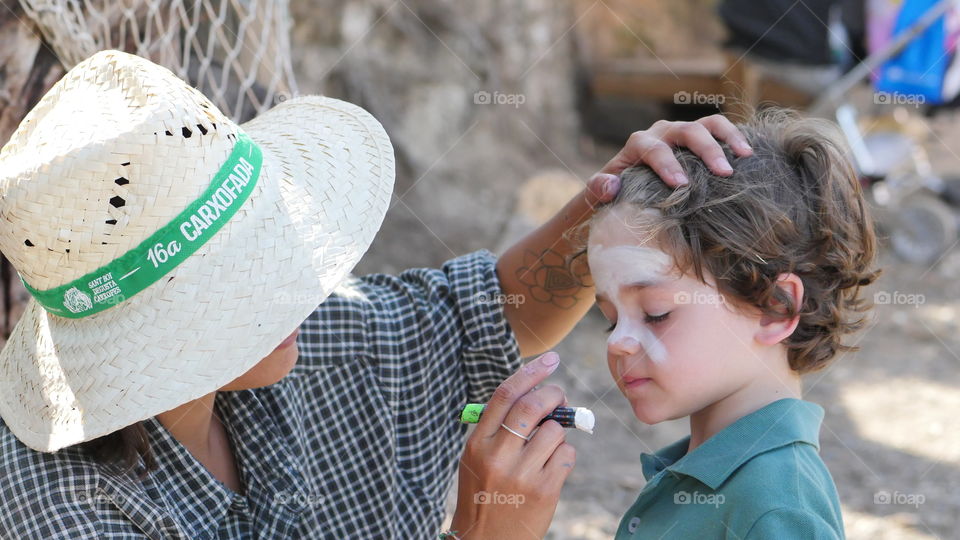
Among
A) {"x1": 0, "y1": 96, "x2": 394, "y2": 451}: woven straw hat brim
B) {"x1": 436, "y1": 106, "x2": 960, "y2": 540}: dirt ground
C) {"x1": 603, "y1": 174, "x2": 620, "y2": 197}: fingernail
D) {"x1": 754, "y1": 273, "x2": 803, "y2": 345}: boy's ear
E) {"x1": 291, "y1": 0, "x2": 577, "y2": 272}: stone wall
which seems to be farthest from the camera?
{"x1": 291, "y1": 0, "x2": 577, "y2": 272}: stone wall

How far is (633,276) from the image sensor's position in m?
1.37

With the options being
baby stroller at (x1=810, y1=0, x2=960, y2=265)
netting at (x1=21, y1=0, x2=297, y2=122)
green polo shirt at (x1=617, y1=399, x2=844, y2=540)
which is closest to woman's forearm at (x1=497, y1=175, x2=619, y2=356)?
green polo shirt at (x1=617, y1=399, x2=844, y2=540)

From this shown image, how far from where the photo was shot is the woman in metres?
1.24

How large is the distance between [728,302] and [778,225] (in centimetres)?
13

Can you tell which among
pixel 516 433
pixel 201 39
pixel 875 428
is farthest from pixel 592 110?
pixel 516 433

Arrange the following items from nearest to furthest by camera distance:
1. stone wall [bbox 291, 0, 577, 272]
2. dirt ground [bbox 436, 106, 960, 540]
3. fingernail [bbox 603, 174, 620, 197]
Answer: fingernail [bbox 603, 174, 620, 197]
dirt ground [bbox 436, 106, 960, 540]
stone wall [bbox 291, 0, 577, 272]

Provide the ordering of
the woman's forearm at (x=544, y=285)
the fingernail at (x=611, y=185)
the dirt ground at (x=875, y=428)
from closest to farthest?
the fingernail at (x=611, y=185) → the woman's forearm at (x=544, y=285) → the dirt ground at (x=875, y=428)

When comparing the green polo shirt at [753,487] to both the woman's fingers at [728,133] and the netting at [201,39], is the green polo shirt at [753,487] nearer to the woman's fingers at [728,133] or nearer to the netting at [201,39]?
the woman's fingers at [728,133]

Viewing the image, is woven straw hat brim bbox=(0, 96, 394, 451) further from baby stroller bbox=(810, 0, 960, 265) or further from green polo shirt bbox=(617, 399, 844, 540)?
baby stroller bbox=(810, 0, 960, 265)

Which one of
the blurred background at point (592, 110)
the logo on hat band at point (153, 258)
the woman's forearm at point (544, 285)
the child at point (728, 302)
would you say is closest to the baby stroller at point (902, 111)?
the blurred background at point (592, 110)

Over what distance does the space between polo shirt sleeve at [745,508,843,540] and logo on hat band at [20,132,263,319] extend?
81cm

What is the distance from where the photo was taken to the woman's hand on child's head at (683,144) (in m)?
1.38

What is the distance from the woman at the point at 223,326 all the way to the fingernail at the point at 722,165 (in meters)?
0.04

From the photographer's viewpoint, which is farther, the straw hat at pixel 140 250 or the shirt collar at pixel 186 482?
the shirt collar at pixel 186 482
